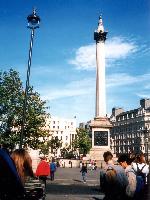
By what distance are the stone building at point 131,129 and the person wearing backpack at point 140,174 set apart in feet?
363

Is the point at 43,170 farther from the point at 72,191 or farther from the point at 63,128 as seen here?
the point at 63,128

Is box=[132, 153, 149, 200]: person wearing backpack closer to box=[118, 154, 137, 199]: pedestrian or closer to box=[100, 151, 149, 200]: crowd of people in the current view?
box=[100, 151, 149, 200]: crowd of people

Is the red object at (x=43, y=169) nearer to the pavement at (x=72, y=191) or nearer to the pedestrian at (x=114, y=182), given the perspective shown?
the pavement at (x=72, y=191)

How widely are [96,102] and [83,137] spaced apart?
1695 inches

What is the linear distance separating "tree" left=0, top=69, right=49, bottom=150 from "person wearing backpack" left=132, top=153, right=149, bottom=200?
1517 inches

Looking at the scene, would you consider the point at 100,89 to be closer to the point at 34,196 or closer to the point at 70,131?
the point at 34,196

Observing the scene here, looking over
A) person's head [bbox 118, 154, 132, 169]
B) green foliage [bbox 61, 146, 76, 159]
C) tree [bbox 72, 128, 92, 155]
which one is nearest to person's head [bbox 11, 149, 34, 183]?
person's head [bbox 118, 154, 132, 169]

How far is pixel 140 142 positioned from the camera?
124m

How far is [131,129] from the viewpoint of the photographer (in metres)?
133

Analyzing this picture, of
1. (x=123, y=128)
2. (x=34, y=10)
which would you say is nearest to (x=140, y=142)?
(x=123, y=128)

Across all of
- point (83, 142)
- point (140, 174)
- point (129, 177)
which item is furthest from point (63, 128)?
point (129, 177)

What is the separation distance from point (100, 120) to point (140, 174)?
49514 millimetres

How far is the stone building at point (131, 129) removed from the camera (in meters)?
126

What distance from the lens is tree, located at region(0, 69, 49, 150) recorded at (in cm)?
4909
